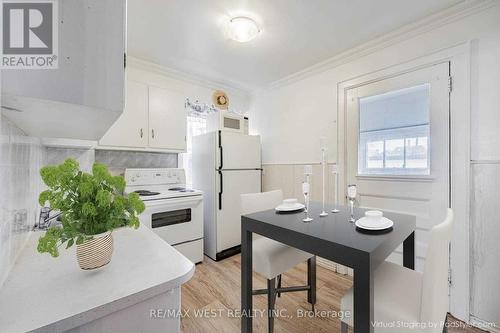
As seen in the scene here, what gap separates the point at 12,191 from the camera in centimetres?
73

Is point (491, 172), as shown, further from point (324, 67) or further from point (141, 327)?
point (141, 327)

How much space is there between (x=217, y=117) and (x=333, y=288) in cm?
244

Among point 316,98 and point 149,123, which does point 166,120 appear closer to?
point 149,123

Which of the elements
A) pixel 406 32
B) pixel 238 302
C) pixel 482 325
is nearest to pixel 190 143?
pixel 238 302

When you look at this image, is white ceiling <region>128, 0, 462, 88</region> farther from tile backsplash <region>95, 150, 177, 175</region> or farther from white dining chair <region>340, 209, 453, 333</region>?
white dining chair <region>340, 209, 453, 333</region>

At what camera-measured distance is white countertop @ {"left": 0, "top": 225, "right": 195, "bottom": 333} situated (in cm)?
51

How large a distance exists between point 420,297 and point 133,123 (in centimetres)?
276

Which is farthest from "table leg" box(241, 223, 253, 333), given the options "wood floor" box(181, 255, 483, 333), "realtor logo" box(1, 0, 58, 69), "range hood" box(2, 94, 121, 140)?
"realtor logo" box(1, 0, 58, 69)

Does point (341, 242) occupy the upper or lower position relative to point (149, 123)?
lower

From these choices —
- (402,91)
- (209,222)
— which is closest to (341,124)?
(402,91)

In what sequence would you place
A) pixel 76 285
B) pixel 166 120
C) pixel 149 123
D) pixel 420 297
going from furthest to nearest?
pixel 166 120 → pixel 149 123 → pixel 420 297 → pixel 76 285

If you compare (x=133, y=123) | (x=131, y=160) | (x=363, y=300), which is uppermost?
(x=133, y=123)

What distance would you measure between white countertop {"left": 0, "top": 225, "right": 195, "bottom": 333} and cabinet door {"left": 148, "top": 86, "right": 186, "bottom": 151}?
5.96 feet

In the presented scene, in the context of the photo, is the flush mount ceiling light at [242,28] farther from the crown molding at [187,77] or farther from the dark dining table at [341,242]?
the dark dining table at [341,242]
